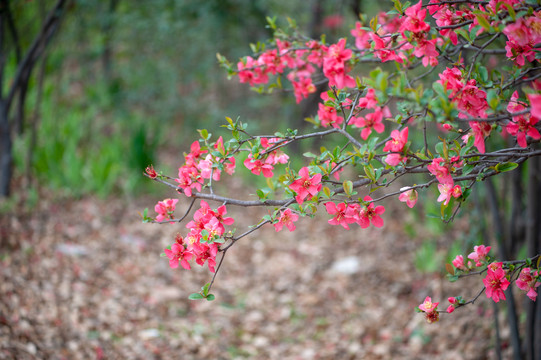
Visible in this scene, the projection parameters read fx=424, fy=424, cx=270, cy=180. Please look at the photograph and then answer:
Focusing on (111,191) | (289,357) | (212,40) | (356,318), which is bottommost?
(289,357)

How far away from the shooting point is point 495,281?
1.13m

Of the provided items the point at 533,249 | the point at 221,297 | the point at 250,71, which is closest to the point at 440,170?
the point at 250,71

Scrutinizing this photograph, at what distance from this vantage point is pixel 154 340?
233cm

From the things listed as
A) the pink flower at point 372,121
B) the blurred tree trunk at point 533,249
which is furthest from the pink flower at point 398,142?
the blurred tree trunk at point 533,249

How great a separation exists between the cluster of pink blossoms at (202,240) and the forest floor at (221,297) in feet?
4.00

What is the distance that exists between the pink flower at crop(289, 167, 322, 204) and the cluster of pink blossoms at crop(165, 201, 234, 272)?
20 cm

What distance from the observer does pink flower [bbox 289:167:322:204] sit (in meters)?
1.08

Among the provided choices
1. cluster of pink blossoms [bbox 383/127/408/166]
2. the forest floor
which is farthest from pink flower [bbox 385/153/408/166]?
the forest floor

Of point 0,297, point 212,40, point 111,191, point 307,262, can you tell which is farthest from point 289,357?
point 212,40

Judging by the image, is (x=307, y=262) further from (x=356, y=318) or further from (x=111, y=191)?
(x=111, y=191)

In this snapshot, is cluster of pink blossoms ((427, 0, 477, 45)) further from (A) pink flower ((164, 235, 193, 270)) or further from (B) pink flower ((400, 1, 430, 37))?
(A) pink flower ((164, 235, 193, 270))

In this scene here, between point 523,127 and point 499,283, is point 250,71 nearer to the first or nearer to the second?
point 523,127

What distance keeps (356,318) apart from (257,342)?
663 millimetres

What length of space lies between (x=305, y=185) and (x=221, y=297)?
1999 mm
